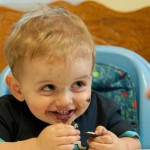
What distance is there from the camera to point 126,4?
165 cm

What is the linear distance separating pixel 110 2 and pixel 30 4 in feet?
1.33

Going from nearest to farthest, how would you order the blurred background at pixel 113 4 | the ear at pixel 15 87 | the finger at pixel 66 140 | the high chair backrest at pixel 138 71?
the finger at pixel 66 140, the ear at pixel 15 87, the high chair backrest at pixel 138 71, the blurred background at pixel 113 4

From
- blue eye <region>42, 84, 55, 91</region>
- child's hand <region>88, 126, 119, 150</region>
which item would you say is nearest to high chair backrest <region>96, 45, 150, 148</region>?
child's hand <region>88, 126, 119, 150</region>

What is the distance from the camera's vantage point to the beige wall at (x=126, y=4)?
5.41ft

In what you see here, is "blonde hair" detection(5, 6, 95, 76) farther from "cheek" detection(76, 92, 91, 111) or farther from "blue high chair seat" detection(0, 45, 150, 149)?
"blue high chair seat" detection(0, 45, 150, 149)

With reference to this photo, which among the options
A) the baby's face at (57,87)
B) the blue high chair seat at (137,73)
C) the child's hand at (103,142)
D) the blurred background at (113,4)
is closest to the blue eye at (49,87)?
the baby's face at (57,87)

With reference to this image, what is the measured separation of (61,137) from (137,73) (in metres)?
0.56

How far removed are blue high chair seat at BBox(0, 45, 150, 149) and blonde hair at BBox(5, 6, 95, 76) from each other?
39cm

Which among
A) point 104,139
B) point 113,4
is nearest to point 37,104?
point 104,139

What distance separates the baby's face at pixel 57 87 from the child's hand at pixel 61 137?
43 millimetres

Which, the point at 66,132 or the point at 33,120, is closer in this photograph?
the point at 66,132

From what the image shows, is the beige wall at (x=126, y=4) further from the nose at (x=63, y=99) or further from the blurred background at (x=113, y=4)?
the nose at (x=63, y=99)

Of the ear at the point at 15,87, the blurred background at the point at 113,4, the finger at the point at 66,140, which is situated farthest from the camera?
the blurred background at the point at 113,4

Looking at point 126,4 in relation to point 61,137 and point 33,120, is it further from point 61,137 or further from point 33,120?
point 61,137
